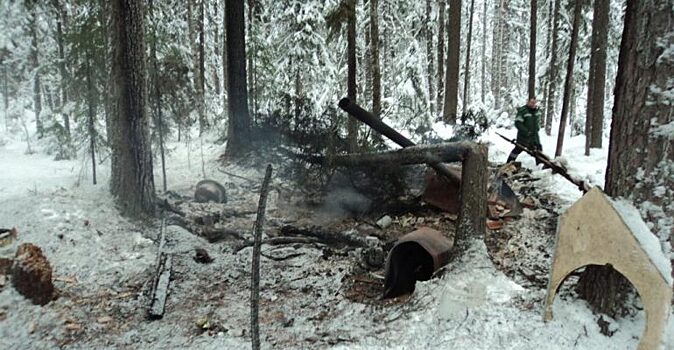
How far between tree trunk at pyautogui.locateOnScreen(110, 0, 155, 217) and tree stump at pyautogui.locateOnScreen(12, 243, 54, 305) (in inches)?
97.6

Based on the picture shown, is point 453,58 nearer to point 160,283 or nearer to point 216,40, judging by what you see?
point 160,283

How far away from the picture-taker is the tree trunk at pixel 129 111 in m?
6.94

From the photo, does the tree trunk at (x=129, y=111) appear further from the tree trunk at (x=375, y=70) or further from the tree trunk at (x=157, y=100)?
the tree trunk at (x=375, y=70)

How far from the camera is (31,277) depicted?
4418 mm

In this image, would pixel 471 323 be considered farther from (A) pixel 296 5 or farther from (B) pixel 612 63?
(B) pixel 612 63

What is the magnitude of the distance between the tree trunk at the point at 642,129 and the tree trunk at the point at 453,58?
1147 centimetres

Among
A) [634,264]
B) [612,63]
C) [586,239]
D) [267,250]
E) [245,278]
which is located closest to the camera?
[634,264]

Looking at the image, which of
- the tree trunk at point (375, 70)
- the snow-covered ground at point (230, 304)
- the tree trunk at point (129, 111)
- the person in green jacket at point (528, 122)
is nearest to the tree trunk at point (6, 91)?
the tree trunk at point (129, 111)

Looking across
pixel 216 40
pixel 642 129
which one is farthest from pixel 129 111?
pixel 216 40

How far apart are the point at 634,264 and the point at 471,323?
1.33 meters

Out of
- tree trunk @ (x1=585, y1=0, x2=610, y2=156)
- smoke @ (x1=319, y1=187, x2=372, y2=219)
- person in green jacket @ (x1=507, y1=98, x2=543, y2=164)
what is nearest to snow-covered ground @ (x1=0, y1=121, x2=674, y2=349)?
smoke @ (x1=319, y1=187, x2=372, y2=219)

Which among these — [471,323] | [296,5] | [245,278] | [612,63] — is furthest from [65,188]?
[612,63]

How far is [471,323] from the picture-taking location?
11.8 feet

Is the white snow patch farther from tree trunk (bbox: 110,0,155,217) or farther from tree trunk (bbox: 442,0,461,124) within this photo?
tree trunk (bbox: 442,0,461,124)
